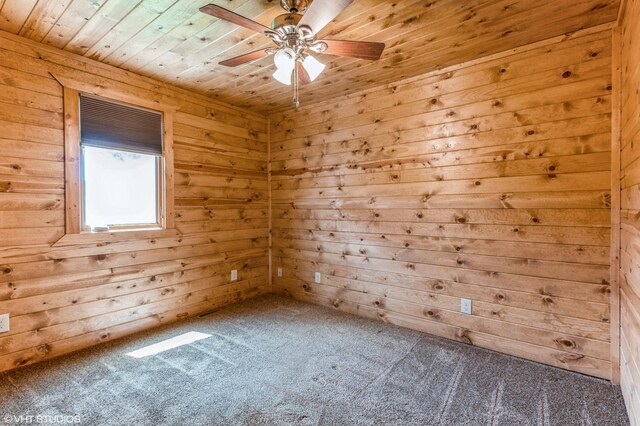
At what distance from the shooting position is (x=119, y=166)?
9.76 feet

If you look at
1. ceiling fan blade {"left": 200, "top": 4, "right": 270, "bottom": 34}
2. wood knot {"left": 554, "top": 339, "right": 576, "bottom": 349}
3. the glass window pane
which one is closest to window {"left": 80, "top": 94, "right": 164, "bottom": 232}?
the glass window pane

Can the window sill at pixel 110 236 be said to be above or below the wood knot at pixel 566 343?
above

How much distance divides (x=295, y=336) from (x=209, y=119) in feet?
8.22

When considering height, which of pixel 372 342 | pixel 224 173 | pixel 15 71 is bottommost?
pixel 372 342

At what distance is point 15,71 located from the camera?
2.32m

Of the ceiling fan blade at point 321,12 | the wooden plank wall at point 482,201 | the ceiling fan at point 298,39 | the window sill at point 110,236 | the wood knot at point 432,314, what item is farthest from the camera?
the wood knot at point 432,314

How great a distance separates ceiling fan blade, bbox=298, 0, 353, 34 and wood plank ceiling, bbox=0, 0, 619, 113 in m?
0.44

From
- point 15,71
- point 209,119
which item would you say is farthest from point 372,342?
point 15,71

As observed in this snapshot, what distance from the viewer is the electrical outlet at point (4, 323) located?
228cm

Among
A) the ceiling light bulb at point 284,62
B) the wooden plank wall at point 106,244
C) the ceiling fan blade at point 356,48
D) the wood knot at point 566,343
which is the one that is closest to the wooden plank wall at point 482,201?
the wood knot at point 566,343

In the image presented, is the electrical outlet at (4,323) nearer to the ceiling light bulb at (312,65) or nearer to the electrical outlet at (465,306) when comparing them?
the ceiling light bulb at (312,65)

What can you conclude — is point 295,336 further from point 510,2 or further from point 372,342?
point 510,2

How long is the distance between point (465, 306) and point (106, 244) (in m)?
3.19

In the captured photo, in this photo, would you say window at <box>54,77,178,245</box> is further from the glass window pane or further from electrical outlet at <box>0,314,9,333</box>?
electrical outlet at <box>0,314,9,333</box>
